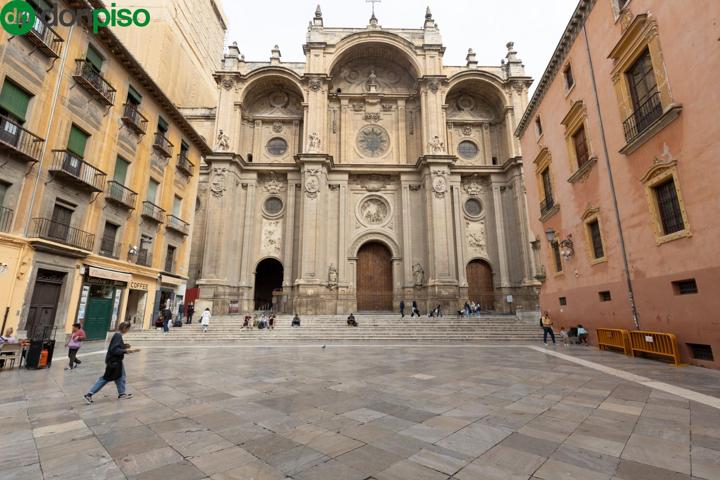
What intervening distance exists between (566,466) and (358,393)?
11.2ft

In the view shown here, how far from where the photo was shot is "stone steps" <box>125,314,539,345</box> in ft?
50.2

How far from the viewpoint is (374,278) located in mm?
26219

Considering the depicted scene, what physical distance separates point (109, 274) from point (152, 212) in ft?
13.9

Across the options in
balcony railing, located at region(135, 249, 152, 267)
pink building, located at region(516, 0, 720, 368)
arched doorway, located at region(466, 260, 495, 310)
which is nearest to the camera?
pink building, located at region(516, 0, 720, 368)

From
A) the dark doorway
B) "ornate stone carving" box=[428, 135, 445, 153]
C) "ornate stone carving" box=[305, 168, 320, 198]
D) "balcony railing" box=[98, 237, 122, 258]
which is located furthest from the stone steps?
"ornate stone carving" box=[428, 135, 445, 153]

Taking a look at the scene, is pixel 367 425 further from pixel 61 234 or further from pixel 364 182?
pixel 364 182

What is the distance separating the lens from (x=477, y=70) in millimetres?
28781

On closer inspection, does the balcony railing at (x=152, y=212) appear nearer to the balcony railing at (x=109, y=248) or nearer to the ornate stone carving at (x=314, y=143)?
the balcony railing at (x=109, y=248)

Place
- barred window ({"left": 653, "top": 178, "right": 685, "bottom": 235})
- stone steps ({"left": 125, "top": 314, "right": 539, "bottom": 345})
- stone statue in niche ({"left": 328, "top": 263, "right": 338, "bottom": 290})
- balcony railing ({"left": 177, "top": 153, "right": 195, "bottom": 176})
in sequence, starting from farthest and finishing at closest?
stone statue in niche ({"left": 328, "top": 263, "right": 338, "bottom": 290})
balcony railing ({"left": 177, "top": 153, "right": 195, "bottom": 176})
stone steps ({"left": 125, "top": 314, "right": 539, "bottom": 345})
barred window ({"left": 653, "top": 178, "right": 685, "bottom": 235})

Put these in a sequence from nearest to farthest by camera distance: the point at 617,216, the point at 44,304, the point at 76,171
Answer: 1. the point at 617,216
2. the point at 44,304
3. the point at 76,171

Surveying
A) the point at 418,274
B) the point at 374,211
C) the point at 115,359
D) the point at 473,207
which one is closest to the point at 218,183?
the point at 374,211

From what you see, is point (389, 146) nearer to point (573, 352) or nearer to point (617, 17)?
point (617, 17)

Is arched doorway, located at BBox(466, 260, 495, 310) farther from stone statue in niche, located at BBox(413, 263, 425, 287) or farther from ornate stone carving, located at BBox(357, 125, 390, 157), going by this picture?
ornate stone carving, located at BBox(357, 125, 390, 157)

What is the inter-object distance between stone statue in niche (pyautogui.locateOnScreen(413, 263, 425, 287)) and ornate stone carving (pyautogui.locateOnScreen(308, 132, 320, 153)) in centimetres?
1176
